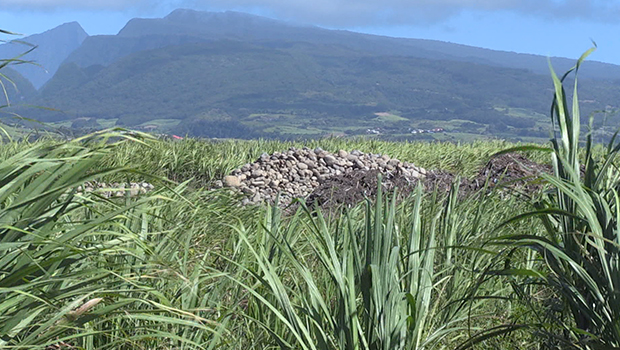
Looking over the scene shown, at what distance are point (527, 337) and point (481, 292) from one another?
34cm

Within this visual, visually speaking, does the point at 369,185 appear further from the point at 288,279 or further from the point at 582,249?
the point at 582,249

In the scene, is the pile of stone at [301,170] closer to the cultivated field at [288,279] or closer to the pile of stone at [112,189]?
the pile of stone at [112,189]

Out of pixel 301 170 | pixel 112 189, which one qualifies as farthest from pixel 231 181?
pixel 112 189

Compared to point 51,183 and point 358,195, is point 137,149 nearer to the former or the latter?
point 358,195

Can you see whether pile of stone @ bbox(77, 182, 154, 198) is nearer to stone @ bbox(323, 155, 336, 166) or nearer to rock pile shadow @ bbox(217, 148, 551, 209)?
rock pile shadow @ bbox(217, 148, 551, 209)

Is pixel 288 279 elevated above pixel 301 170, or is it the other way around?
pixel 288 279

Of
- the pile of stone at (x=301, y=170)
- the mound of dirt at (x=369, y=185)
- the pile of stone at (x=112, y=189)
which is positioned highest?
the pile of stone at (x=112, y=189)

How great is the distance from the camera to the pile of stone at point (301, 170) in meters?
10.6

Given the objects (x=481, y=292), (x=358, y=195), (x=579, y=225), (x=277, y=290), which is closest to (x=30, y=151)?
(x=277, y=290)

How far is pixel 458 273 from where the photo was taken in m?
3.19

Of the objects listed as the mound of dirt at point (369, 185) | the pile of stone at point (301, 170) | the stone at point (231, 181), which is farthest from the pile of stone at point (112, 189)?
the pile of stone at point (301, 170)

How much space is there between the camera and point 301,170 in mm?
11258

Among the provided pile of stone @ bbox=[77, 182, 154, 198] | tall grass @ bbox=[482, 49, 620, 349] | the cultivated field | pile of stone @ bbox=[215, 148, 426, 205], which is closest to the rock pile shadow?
pile of stone @ bbox=[215, 148, 426, 205]

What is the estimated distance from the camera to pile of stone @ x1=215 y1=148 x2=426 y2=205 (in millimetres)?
10586
